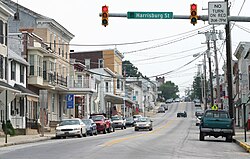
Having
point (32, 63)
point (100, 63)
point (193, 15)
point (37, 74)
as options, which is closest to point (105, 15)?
point (193, 15)

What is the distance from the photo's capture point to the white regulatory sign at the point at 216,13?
2445 centimetres

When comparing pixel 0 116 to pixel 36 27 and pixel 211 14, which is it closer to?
pixel 36 27

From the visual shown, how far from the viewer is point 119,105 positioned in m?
109

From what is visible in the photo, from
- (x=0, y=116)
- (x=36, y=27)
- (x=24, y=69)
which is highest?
(x=36, y=27)

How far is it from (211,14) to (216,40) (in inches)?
1415

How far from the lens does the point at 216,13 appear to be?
80.5 feet

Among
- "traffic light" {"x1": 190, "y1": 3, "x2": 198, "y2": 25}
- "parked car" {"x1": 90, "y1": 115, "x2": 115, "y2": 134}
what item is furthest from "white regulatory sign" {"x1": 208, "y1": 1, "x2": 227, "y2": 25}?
"parked car" {"x1": 90, "y1": 115, "x2": 115, "y2": 134}

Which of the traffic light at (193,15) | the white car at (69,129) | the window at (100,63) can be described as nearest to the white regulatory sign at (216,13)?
the traffic light at (193,15)

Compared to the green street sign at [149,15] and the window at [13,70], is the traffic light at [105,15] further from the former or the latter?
the window at [13,70]

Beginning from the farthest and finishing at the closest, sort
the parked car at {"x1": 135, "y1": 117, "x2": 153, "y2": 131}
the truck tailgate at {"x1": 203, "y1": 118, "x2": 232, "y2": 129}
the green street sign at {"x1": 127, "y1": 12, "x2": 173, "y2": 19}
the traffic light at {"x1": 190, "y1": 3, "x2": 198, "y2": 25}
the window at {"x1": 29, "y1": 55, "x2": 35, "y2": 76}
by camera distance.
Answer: the parked car at {"x1": 135, "y1": 117, "x2": 153, "y2": 131}, the window at {"x1": 29, "y1": 55, "x2": 35, "y2": 76}, the truck tailgate at {"x1": 203, "y1": 118, "x2": 232, "y2": 129}, the green street sign at {"x1": 127, "y1": 12, "x2": 173, "y2": 19}, the traffic light at {"x1": 190, "y1": 3, "x2": 198, "y2": 25}

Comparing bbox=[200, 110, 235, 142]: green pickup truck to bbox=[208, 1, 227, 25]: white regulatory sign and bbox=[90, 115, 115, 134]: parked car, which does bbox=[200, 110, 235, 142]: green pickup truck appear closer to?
bbox=[208, 1, 227, 25]: white regulatory sign

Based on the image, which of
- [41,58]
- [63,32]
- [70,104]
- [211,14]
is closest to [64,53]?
[63,32]

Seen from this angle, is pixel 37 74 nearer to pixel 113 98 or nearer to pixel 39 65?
pixel 39 65

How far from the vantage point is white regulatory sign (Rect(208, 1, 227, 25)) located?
24.4 metres
